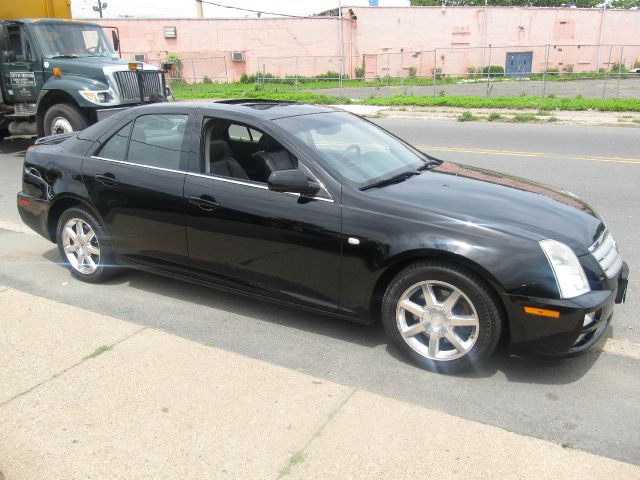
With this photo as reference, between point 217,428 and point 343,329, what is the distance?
139 centimetres

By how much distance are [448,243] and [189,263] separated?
2.02 meters

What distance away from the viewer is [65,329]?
4.20 m

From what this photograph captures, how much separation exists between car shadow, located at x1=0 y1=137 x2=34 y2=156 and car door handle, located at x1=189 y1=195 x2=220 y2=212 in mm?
10074

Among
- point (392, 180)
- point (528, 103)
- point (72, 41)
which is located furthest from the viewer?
point (528, 103)

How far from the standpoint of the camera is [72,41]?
40.2ft

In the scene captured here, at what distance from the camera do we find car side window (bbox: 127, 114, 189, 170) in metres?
4.46

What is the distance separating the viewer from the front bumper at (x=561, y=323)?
10.5 feet

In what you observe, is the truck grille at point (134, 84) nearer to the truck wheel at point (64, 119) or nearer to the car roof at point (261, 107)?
the truck wheel at point (64, 119)

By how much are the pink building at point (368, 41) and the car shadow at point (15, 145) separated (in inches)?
1073

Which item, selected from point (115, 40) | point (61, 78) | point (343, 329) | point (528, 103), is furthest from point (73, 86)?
point (528, 103)

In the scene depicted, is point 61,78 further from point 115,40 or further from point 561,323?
point 561,323

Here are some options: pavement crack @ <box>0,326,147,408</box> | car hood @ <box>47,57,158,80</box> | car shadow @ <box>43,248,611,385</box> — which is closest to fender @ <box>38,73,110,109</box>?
car hood @ <box>47,57,158,80</box>

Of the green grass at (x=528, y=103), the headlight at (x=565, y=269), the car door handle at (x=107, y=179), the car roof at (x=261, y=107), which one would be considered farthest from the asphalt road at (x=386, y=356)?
the green grass at (x=528, y=103)

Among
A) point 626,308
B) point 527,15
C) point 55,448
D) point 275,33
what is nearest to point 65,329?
point 55,448
